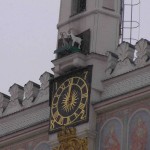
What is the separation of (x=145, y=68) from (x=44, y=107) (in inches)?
109

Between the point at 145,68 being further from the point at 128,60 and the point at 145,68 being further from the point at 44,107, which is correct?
the point at 44,107

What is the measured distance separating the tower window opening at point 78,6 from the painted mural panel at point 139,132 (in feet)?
10.3

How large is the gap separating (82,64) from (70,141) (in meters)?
1.59

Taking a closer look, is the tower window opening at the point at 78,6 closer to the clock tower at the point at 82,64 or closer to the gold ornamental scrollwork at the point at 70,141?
the clock tower at the point at 82,64

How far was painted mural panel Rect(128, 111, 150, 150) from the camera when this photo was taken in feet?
63.7

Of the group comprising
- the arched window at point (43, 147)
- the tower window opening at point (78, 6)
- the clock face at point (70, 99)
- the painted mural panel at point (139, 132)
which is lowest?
the painted mural panel at point (139, 132)

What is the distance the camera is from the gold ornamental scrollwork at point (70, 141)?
20.2 meters

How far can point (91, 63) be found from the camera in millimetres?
20875

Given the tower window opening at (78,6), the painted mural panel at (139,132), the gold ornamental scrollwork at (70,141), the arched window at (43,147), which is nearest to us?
the painted mural panel at (139,132)

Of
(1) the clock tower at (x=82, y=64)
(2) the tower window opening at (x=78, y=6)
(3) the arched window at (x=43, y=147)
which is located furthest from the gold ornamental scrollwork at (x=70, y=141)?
(2) the tower window opening at (x=78, y=6)

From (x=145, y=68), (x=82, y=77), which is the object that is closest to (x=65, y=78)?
(x=82, y=77)

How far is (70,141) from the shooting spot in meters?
20.4

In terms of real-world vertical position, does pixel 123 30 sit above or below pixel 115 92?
above

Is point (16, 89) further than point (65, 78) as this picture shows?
Yes
